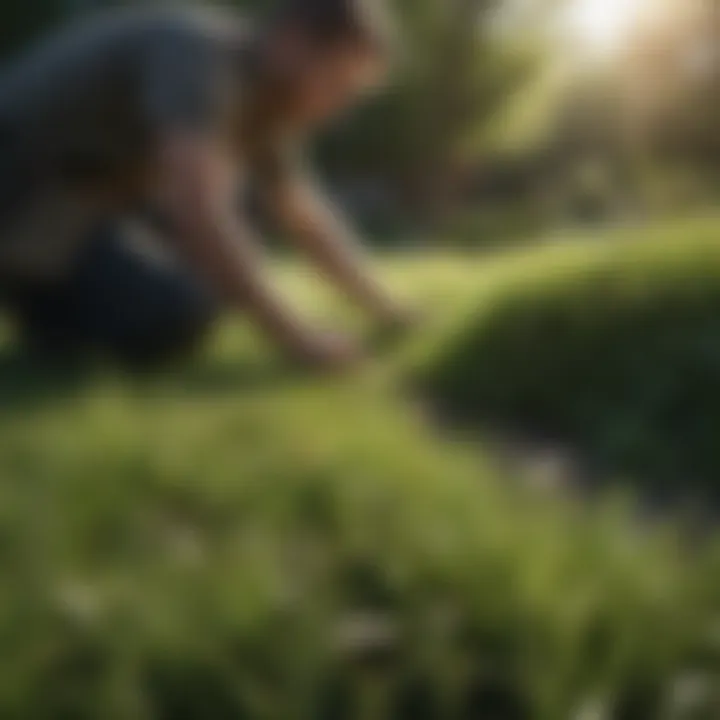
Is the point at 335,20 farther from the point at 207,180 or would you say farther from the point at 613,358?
the point at 613,358

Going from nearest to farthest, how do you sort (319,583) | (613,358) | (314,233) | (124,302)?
(319,583), (613,358), (124,302), (314,233)

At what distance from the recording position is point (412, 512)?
85 centimetres

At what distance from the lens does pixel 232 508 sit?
34.4 inches

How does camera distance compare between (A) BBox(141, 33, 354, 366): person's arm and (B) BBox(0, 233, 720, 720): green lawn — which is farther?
(A) BBox(141, 33, 354, 366): person's arm

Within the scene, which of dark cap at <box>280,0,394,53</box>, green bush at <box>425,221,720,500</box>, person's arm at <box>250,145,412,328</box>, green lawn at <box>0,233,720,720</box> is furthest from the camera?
person's arm at <box>250,145,412,328</box>

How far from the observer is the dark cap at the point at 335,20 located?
125 centimetres

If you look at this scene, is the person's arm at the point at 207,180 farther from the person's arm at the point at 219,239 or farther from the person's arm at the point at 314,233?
the person's arm at the point at 314,233

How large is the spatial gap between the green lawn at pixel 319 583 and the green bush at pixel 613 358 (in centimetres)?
12

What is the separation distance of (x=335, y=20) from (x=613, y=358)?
0.41 m

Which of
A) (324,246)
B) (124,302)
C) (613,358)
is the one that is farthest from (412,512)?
(324,246)

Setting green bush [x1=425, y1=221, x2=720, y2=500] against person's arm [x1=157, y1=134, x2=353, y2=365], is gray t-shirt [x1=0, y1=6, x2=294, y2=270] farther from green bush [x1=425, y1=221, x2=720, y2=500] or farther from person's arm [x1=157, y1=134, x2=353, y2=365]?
green bush [x1=425, y1=221, x2=720, y2=500]

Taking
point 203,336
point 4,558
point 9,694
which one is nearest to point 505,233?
point 203,336

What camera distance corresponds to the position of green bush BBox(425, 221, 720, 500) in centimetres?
104

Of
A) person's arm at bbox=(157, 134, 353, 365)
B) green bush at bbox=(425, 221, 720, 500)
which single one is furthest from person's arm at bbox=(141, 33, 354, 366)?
green bush at bbox=(425, 221, 720, 500)
